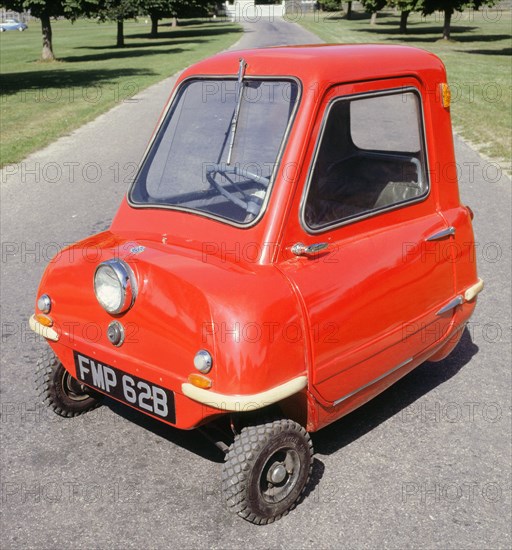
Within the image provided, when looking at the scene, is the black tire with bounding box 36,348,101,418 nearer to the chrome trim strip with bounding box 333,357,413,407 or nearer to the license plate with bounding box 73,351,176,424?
the license plate with bounding box 73,351,176,424

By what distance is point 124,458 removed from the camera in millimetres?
3654

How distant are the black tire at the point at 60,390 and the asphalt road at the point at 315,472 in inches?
3.0

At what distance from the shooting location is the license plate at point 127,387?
3.17m

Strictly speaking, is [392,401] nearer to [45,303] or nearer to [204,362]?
[204,362]

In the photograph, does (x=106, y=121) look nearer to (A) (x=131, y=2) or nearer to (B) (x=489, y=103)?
(B) (x=489, y=103)

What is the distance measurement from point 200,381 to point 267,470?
0.56 meters

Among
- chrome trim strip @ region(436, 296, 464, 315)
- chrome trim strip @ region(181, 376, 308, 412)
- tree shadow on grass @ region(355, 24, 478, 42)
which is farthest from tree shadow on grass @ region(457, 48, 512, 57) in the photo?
chrome trim strip @ region(181, 376, 308, 412)

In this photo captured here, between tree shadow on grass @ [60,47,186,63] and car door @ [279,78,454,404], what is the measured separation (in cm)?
3036

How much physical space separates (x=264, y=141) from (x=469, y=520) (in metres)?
2.00

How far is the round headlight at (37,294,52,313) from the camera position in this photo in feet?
11.7

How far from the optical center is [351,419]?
159 inches

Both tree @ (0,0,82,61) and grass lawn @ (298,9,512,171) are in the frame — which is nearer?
grass lawn @ (298,9,512,171)

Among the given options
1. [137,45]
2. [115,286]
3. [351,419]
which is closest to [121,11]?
[137,45]

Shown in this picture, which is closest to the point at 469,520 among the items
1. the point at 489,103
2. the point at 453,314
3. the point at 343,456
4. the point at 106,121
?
the point at 343,456
